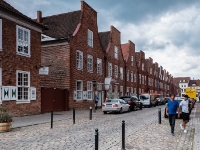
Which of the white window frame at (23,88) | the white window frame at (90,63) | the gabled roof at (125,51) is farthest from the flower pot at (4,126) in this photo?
the gabled roof at (125,51)

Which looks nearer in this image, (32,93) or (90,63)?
(32,93)

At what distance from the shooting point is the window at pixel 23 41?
18172mm

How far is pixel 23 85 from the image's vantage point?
59.9 ft

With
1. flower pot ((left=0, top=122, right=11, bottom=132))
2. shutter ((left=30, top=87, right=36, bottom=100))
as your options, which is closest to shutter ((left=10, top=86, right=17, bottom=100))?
shutter ((left=30, top=87, right=36, bottom=100))

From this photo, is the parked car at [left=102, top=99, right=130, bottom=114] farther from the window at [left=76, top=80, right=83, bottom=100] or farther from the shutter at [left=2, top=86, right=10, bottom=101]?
the shutter at [left=2, top=86, right=10, bottom=101]

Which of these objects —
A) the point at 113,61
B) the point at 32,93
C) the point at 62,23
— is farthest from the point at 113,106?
the point at 113,61

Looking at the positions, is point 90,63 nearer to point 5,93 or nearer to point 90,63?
point 90,63

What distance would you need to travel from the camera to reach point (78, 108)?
26094mm

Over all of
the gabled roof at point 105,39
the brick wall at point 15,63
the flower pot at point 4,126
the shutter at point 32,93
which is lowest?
the flower pot at point 4,126

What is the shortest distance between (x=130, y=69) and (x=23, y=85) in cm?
2858

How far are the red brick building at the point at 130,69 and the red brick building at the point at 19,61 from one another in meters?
23.9

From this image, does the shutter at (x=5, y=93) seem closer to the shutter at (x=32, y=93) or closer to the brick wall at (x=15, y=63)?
the brick wall at (x=15, y=63)

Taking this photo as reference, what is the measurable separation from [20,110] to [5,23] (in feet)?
20.7

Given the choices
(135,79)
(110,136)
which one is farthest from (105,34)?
(110,136)
